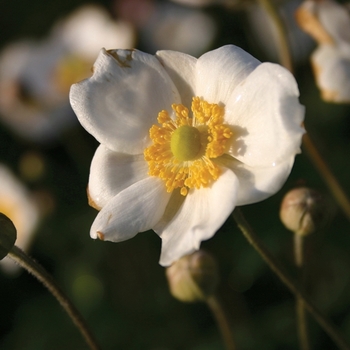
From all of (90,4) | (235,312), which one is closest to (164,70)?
(235,312)

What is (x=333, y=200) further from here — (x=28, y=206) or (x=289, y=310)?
(x=28, y=206)

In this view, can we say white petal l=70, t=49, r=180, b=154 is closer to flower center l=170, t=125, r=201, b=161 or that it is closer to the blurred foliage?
flower center l=170, t=125, r=201, b=161

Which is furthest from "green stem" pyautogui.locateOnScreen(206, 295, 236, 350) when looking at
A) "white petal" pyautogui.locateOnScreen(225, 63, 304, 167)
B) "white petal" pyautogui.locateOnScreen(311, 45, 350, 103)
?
"white petal" pyautogui.locateOnScreen(311, 45, 350, 103)

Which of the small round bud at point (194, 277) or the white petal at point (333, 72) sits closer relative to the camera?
the small round bud at point (194, 277)

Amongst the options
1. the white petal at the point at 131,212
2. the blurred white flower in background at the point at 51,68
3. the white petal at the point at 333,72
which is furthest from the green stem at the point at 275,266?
the blurred white flower in background at the point at 51,68

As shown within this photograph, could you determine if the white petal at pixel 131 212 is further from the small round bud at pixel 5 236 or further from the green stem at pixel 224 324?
the green stem at pixel 224 324

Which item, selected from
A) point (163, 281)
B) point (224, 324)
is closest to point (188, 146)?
point (224, 324)

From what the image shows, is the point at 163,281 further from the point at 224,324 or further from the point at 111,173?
the point at 111,173
